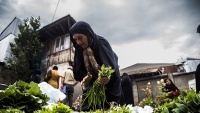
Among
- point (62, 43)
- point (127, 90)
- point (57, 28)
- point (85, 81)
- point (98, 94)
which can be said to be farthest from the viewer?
point (62, 43)

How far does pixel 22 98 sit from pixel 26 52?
1112 cm

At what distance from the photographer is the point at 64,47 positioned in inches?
527

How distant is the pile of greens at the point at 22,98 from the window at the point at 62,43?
1189 centimetres

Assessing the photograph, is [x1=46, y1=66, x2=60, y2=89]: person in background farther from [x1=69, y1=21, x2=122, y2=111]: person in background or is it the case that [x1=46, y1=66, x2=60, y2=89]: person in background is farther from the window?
the window

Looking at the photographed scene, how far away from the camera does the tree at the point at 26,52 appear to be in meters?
10.9

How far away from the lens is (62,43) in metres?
13.9

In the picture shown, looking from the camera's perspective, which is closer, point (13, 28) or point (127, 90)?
point (127, 90)

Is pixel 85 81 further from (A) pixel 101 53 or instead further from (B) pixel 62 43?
(B) pixel 62 43

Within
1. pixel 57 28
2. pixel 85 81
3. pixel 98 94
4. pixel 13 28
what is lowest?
pixel 98 94

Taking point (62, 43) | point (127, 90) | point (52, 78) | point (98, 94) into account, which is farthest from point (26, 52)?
point (98, 94)

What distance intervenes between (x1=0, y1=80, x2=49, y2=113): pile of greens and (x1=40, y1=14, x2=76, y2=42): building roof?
460 inches

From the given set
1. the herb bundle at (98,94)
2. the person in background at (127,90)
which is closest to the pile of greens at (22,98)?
the herb bundle at (98,94)

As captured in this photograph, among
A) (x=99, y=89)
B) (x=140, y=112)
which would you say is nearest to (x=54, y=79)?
(x=99, y=89)

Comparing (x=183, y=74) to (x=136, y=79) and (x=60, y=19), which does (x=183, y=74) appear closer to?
(x=136, y=79)
